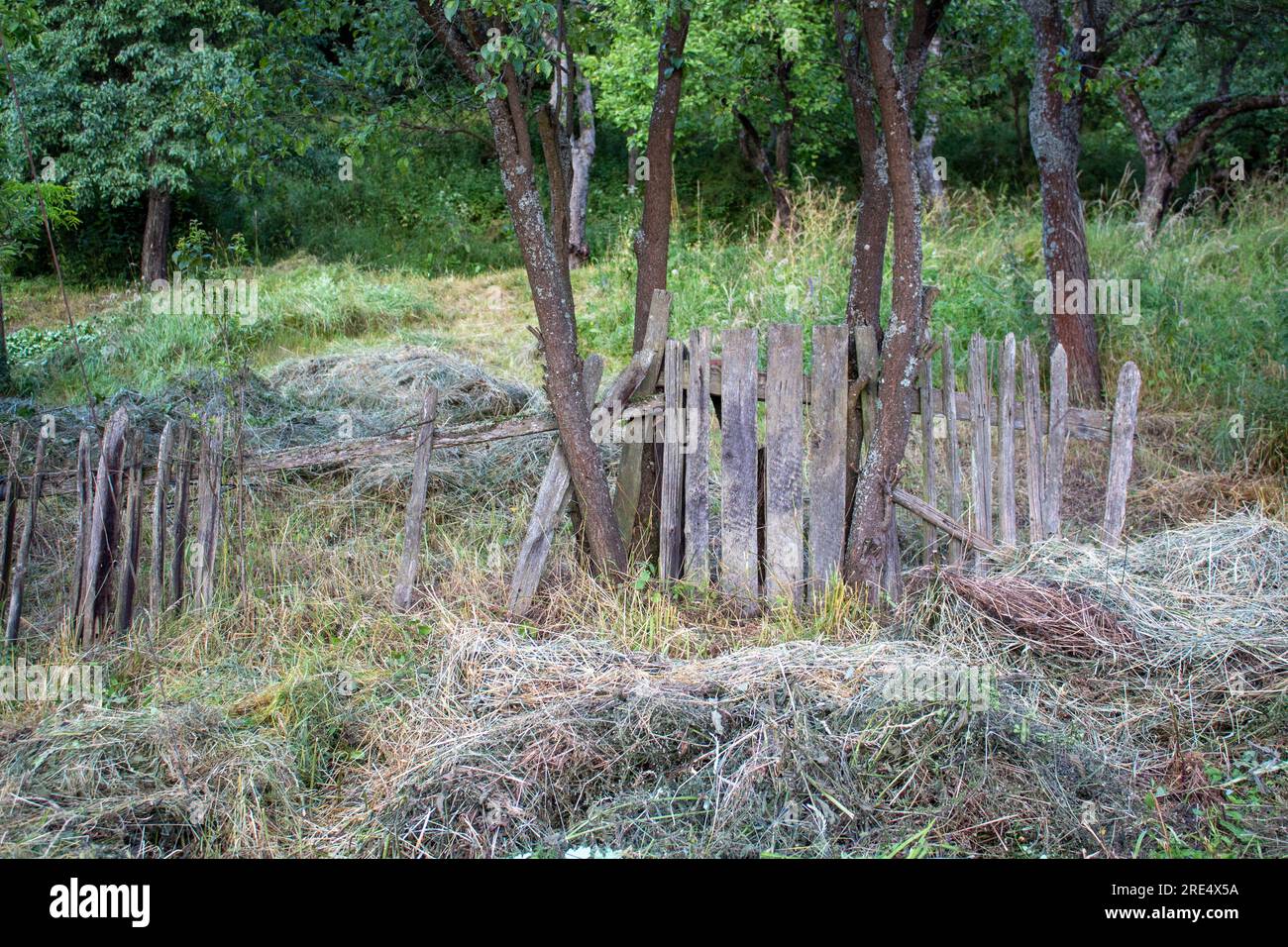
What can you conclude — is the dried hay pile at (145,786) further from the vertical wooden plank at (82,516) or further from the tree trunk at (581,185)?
the tree trunk at (581,185)

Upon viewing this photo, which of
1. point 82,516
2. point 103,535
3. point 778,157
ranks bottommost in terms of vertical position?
point 103,535

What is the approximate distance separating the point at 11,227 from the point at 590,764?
936 centimetres

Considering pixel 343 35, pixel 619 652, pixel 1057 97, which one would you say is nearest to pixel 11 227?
pixel 619 652

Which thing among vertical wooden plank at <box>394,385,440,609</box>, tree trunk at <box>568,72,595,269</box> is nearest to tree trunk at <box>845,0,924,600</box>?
vertical wooden plank at <box>394,385,440,609</box>

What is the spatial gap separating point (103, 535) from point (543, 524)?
2404mm

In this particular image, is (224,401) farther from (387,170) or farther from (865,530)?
(387,170)

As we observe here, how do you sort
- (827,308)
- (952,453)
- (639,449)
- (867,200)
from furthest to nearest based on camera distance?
(827,308), (867,200), (952,453), (639,449)

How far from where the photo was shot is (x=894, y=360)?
5684 millimetres

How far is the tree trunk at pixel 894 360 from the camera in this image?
5.62 meters

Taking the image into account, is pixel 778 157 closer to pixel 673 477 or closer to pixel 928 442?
pixel 928 442

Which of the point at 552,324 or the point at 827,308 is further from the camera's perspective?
the point at 827,308

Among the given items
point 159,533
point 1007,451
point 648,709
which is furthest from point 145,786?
point 1007,451

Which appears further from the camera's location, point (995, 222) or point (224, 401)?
point (995, 222)

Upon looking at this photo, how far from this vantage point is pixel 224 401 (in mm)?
8273
